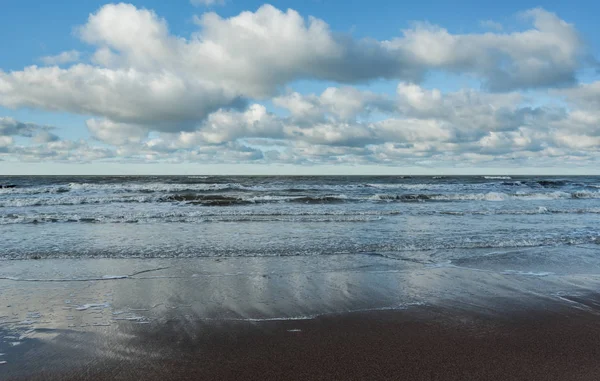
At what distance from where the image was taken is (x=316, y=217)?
16594 millimetres

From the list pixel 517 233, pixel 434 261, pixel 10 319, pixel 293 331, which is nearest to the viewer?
pixel 293 331

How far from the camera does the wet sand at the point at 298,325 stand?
3.69m

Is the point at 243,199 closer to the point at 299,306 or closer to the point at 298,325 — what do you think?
the point at 299,306

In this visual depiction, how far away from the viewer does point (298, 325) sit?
4.77 meters

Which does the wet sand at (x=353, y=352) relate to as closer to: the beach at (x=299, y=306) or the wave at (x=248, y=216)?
the beach at (x=299, y=306)

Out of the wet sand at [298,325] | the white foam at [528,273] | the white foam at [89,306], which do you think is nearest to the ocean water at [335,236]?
the white foam at [528,273]

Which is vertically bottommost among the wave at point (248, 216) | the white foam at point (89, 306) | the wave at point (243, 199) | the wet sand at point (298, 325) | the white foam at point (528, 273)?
the white foam at point (528, 273)

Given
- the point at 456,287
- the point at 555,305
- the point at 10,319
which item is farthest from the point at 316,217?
the point at 10,319

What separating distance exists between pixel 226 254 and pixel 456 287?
17.3 ft

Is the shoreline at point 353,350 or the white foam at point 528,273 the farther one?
the white foam at point 528,273

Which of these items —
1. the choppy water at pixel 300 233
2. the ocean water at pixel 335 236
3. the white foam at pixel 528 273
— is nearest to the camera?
the white foam at pixel 528 273

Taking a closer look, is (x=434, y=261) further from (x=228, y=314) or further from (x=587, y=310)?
(x=228, y=314)

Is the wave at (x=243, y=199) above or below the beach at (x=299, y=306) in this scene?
above

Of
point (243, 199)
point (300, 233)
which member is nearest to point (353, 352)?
point (300, 233)
